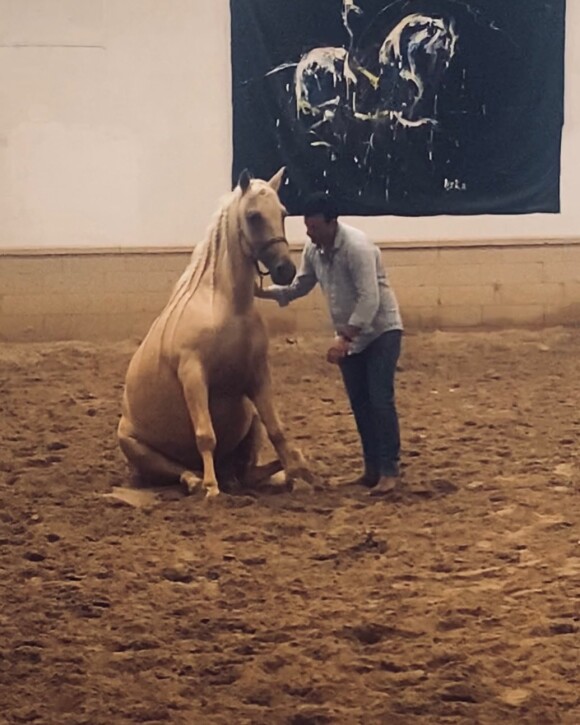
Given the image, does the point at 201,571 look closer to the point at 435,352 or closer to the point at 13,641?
the point at 13,641

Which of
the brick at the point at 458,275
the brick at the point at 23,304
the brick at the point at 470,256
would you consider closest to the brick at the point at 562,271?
the brick at the point at 470,256

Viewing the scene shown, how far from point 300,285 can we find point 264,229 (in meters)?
0.56

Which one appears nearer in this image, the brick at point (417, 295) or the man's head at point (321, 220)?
the man's head at point (321, 220)

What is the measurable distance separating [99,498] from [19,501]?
0.37 m

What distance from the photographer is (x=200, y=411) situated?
5.45m

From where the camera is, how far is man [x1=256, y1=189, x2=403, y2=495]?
549cm

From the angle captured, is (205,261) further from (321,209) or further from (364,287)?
(364,287)

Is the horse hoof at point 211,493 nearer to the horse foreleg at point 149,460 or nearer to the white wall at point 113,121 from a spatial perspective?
the horse foreleg at point 149,460

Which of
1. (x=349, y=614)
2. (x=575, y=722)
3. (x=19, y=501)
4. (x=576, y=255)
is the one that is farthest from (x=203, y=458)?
(x=576, y=255)

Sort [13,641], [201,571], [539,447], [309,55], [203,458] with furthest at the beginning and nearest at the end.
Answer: [309,55] < [539,447] < [203,458] < [201,571] < [13,641]

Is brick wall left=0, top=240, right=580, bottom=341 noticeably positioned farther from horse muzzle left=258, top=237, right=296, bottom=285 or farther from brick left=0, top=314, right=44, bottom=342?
horse muzzle left=258, top=237, right=296, bottom=285

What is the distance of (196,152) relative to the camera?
11336mm

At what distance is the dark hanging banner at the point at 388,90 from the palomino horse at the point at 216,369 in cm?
578

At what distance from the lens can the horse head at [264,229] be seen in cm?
544
